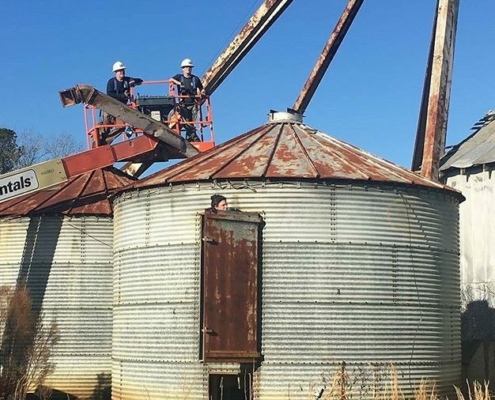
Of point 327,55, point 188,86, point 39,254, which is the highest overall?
point 327,55

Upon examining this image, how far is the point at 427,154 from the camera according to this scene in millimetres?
20000

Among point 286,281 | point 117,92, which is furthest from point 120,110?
point 286,281

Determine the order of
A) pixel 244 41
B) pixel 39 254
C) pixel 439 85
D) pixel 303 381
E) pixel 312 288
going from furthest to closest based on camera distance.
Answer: pixel 244 41 → pixel 439 85 → pixel 39 254 → pixel 312 288 → pixel 303 381

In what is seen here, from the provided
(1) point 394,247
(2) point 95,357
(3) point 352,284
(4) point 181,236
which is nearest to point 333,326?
(3) point 352,284

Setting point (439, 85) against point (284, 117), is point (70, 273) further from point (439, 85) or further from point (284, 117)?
point (439, 85)

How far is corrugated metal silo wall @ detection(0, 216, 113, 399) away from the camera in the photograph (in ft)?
62.5

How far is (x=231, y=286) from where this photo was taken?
14.6 metres

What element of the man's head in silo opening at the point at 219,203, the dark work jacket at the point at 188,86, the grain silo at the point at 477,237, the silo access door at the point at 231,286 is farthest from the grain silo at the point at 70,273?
the grain silo at the point at 477,237

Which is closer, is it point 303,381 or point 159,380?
point 303,381

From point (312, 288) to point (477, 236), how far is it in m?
9.47

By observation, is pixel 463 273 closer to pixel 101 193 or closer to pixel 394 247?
pixel 394 247

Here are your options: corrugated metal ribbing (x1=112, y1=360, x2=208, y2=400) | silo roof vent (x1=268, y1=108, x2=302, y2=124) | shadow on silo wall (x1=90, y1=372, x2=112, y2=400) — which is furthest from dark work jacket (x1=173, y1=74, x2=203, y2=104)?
corrugated metal ribbing (x1=112, y1=360, x2=208, y2=400)

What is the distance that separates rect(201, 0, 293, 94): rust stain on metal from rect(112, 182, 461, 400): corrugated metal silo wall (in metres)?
10.4

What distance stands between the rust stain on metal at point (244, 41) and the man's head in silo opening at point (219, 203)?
11.1 meters
